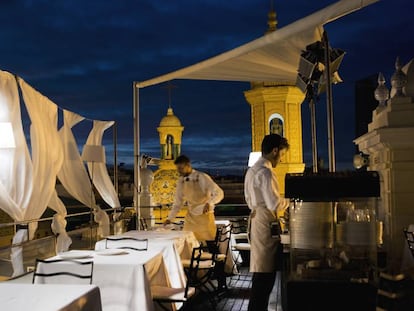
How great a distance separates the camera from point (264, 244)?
151 inches

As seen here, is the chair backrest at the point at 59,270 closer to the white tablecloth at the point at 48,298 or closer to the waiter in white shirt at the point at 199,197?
the white tablecloth at the point at 48,298

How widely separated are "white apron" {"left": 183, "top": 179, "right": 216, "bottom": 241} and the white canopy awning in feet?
4.76

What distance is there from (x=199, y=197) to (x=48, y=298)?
3.23 meters

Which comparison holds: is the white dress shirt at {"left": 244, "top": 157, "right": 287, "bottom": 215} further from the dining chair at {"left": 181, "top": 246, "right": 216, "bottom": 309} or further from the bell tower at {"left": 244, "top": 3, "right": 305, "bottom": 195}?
the bell tower at {"left": 244, "top": 3, "right": 305, "bottom": 195}

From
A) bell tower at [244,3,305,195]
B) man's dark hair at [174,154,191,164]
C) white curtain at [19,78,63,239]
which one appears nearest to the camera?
white curtain at [19,78,63,239]

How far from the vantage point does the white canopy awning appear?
368cm

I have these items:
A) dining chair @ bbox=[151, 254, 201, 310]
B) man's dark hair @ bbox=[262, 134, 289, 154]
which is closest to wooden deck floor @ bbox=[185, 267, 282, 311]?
dining chair @ bbox=[151, 254, 201, 310]

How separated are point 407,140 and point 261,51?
1.81 m

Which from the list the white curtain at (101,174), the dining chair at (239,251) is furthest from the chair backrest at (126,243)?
the white curtain at (101,174)

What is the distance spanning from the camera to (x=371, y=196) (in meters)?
2.45

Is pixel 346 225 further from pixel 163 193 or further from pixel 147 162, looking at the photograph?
pixel 163 193

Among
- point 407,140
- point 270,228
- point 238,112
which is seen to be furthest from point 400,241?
point 238,112

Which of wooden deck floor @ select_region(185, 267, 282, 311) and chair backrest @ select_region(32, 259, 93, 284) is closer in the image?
chair backrest @ select_region(32, 259, 93, 284)

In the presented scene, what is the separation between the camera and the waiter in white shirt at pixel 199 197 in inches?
226
